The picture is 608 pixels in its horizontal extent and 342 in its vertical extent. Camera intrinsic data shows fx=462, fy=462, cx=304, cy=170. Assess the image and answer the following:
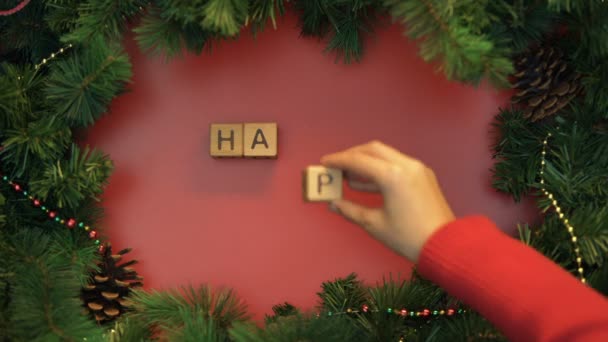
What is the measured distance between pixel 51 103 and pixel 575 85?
0.86m

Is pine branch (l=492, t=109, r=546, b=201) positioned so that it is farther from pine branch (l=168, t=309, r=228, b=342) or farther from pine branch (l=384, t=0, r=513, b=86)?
pine branch (l=168, t=309, r=228, b=342)

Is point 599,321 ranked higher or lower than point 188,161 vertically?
lower

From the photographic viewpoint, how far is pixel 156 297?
2.57 feet

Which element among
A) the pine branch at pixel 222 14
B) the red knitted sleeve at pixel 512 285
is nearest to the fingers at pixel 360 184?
the red knitted sleeve at pixel 512 285

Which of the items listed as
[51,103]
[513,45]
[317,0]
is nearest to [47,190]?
[51,103]

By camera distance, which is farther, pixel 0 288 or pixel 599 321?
pixel 0 288

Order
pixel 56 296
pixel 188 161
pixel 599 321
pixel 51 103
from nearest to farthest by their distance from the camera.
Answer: pixel 599 321 → pixel 56 296 → pixel 51 103 → pixel 188 161

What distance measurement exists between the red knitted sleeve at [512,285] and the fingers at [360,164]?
0.35 feet

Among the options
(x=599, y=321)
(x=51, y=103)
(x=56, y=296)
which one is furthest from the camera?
(x=51, y=103)

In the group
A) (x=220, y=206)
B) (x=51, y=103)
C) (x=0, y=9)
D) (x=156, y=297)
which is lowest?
(x=156, y=297)

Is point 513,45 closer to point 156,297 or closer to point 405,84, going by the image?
point 405,84

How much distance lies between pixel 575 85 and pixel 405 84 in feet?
0.88

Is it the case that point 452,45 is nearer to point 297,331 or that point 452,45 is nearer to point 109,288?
point 297,331

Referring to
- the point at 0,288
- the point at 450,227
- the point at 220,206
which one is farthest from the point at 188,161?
the point at 450,227
